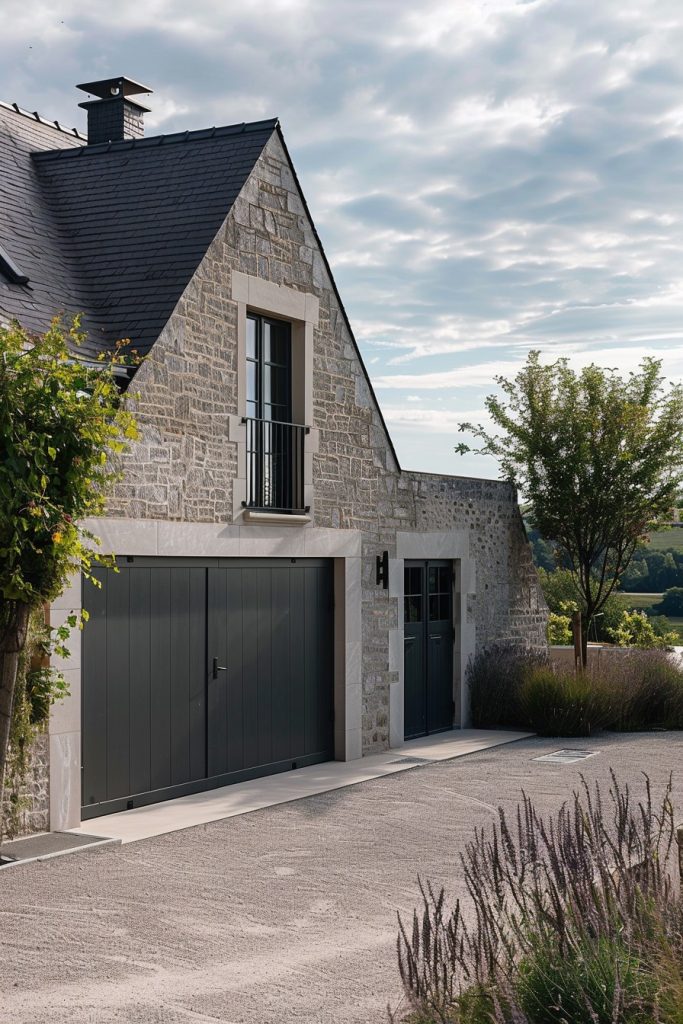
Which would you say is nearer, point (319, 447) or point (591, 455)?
point (319, 447)

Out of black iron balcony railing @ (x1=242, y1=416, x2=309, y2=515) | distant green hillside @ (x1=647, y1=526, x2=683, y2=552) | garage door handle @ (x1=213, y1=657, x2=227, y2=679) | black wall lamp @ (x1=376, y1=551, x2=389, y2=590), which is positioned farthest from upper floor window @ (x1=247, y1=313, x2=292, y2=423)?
distant green hillside @ (x1=647, y1=526, x2=683, y2=552)

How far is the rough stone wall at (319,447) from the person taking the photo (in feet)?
32.1

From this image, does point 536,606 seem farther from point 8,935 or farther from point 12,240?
point 8,935

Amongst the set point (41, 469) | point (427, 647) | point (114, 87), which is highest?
point (114, 87)

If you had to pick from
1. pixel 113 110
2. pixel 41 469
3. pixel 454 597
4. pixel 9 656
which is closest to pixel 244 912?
pixel 9 656

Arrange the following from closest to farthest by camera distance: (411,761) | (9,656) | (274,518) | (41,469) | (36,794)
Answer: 1. (41,469)
2. (9,656)
3. (36,794)
4. (274,518)
5. (411,761)

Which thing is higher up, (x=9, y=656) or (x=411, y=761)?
(x=9, y=656)

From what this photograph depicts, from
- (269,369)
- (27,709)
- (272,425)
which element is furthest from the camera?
(269,369)

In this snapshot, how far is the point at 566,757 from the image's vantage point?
484 inches

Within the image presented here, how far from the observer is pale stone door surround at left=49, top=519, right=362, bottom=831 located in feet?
28.3

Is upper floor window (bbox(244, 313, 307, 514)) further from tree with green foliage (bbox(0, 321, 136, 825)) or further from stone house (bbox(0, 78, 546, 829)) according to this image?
tree with green foliage (bbox(0, 321, 136, 825))

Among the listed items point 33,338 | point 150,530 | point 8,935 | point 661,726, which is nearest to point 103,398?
point 33,338

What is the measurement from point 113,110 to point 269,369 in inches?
188

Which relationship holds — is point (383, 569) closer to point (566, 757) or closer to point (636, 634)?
point (566, 757)
